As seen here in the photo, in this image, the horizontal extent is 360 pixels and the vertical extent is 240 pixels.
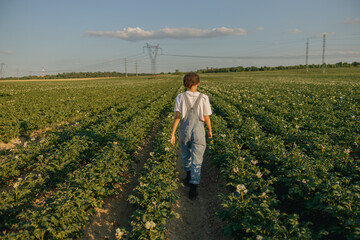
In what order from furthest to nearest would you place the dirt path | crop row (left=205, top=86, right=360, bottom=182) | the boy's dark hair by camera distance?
crop row (left=205, top=86, right=360, bottom=182) < the boy's dark hair < the dirt path

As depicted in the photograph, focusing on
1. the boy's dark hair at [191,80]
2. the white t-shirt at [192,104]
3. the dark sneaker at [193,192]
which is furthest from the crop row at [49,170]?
the boy's dark hair at [191,80]

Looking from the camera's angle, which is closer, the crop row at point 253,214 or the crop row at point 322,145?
the crop row at point 253,214

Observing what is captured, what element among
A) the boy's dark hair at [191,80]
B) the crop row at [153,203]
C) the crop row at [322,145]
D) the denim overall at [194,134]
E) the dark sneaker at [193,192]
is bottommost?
the dark sneaker at [193,192]

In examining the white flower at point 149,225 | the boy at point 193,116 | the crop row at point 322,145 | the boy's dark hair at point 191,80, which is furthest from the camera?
the crop row at point 322,145

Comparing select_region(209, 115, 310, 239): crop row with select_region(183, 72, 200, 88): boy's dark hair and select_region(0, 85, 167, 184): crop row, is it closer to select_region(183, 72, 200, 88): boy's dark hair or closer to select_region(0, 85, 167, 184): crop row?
select_region(183, 72, 200, 88): boy's dark hair

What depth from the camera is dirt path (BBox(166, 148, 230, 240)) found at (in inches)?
172

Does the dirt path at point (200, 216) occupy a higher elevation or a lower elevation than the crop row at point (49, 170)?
lower

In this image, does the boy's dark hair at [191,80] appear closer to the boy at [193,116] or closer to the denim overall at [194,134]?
the boy at [193,116]

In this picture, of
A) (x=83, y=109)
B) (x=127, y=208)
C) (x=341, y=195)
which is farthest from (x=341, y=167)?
(x=83, y=109)

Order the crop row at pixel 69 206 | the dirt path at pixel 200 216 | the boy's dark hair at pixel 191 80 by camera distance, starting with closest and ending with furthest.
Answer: the crop row at pixel 69 206
the dirt path at pixel 200 216
the boy's dark hair at pixel 191 80

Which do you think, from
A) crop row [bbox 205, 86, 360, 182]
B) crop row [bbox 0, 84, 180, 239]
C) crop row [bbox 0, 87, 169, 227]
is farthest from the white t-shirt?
crop row [bbox 0, 87, 169, 227]

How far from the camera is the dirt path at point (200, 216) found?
436 centimetres

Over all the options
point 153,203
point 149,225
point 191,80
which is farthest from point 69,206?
point 191,80

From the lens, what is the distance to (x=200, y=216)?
16.3 ft
